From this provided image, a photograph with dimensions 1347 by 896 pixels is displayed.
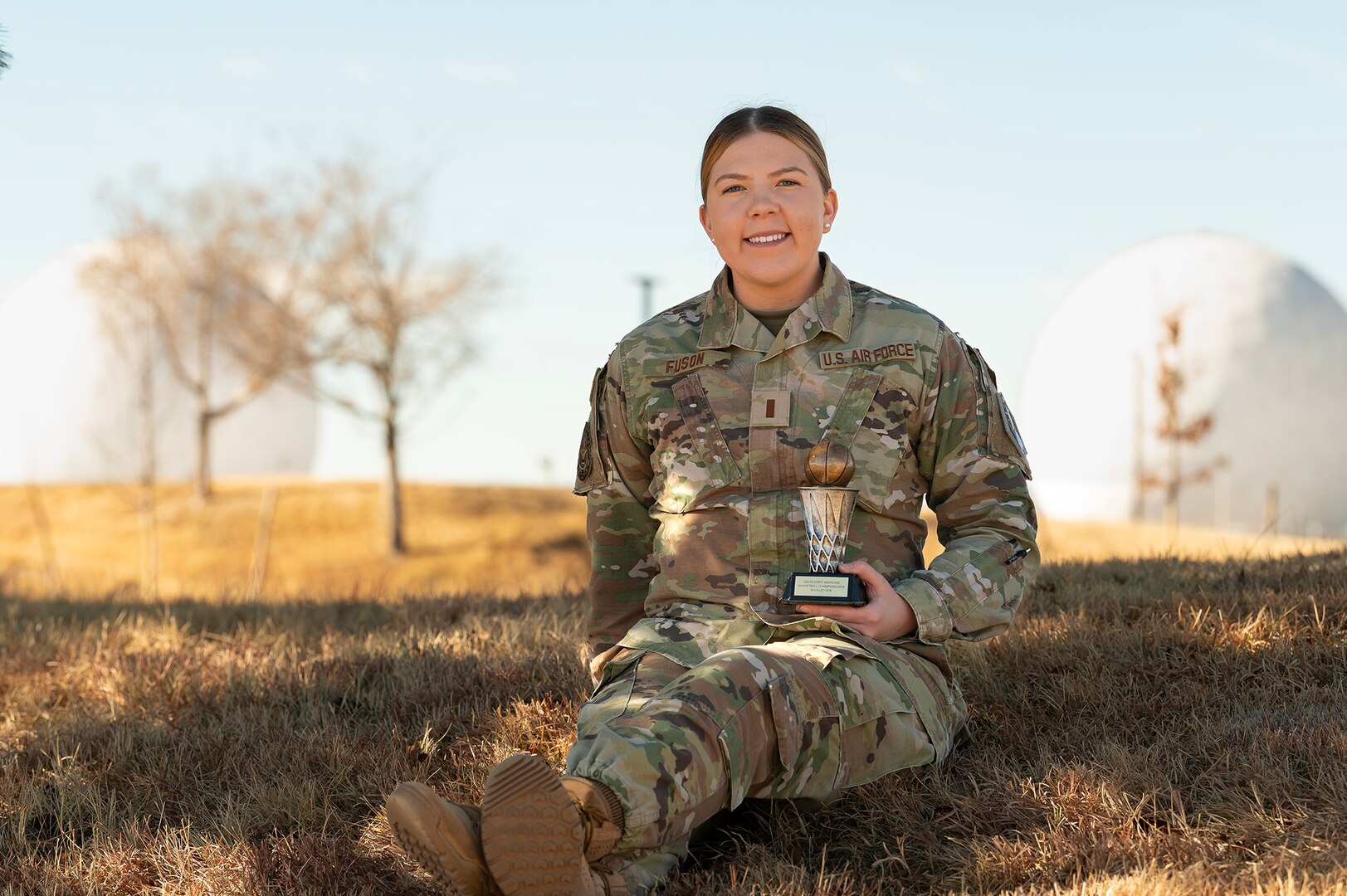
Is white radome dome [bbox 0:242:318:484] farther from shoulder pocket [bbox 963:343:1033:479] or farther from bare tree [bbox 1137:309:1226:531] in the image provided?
shoulder pocket [bbox 963:343:1033:479]

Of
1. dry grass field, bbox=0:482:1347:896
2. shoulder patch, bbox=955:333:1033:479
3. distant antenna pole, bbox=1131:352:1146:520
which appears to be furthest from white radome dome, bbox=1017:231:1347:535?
shoulder patch, bbox=955:333:1033:479

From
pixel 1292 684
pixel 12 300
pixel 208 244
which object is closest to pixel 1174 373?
pixel 208 244

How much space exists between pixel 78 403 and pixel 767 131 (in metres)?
43.7

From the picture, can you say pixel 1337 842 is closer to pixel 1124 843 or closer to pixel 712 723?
pixel 1124 843

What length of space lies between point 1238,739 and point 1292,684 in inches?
28.0

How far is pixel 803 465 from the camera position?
3.21 m

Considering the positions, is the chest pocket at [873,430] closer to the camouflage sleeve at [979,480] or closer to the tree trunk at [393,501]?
the camouflage sleeve at [979,480]

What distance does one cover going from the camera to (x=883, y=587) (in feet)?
9.86

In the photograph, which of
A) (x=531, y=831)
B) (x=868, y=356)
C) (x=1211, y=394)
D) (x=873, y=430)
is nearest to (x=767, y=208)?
(x=868, y=356)

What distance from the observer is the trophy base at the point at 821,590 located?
9.52 ft

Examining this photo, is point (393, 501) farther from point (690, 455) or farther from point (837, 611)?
point (837, 611)

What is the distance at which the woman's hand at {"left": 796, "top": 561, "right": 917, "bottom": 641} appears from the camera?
2951mm

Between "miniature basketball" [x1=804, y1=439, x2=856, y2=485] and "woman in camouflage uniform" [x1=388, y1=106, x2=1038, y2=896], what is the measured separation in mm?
95

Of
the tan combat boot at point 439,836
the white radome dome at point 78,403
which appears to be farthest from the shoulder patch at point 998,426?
the white radome dome at point 78,403
